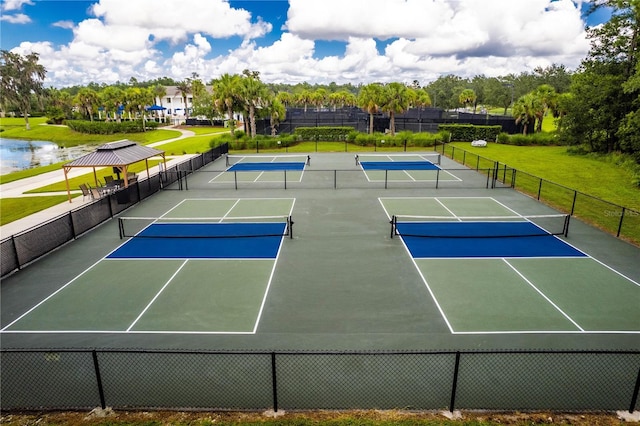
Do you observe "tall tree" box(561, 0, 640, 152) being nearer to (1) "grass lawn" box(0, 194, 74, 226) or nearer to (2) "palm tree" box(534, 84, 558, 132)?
(2) "palm tree" box(534, 84, 558, 132)

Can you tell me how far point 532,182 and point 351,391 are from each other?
22052mm

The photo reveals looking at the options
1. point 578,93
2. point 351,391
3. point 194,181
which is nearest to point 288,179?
point 194,181

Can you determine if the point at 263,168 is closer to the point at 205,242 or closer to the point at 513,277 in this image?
the point at 205,242

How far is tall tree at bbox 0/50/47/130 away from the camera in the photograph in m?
96.2

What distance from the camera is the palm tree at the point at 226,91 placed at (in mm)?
40406

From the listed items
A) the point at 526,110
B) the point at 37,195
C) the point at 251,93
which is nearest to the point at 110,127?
the point at 251,93

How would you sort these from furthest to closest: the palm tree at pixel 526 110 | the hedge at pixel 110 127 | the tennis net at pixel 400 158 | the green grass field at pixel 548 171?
1. the hedge at pixel 110 127
2. the palm tree at pixel 526 110
3. the tennis net at pixel 400 158
4. the green grass field at pixel 548 171

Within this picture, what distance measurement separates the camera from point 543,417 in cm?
623

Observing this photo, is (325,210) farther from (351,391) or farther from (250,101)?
(250,101)

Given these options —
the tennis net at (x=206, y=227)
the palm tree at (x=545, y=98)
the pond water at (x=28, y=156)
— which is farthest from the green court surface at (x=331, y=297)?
the palm tree at (x=545, y=98)

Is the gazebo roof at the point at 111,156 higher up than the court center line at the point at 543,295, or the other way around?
the gazebo roof at the point at 111,156

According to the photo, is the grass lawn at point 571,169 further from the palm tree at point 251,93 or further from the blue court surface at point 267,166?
the palm tree at point 251,93

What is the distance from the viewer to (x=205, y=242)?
14.5 metres

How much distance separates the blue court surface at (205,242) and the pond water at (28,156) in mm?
30505
